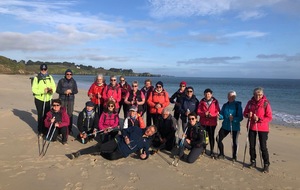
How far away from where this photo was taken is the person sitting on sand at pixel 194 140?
21.8 ft

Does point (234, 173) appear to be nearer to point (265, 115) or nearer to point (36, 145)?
point (265, 115)

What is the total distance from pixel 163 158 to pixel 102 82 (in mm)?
3406

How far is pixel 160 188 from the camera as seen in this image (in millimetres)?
5102

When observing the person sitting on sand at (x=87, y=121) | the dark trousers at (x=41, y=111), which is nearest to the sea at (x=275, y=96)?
the person sitting on sand at (x=87, y=121)

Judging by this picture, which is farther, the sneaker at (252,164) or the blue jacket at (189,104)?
the blue jacket at (189,104)

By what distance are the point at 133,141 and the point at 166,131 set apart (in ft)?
3.97

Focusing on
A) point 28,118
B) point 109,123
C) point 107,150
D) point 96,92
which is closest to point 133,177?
point 107,150

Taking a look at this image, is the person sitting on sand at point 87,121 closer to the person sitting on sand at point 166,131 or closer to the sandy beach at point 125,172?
the sandy beach at point 125,172

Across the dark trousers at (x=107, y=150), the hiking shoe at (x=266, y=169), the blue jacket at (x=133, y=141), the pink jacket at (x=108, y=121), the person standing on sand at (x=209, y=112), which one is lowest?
the hiking shoe at (x=266, y=169)

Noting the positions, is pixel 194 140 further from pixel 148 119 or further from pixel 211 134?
pixel 148 119

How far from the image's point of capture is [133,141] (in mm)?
6664

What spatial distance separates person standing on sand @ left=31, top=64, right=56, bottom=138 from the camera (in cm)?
791

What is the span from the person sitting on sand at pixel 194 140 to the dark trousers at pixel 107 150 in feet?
5.16

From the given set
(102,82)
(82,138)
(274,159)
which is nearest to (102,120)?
(82,138)
